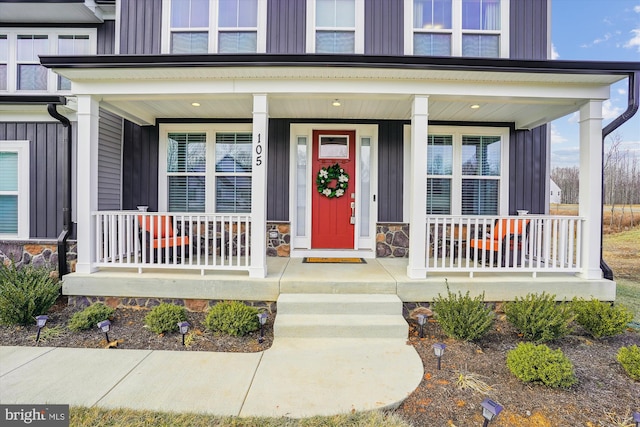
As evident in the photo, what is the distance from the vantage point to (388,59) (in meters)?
4.08

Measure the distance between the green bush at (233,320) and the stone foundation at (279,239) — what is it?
7.33 feet

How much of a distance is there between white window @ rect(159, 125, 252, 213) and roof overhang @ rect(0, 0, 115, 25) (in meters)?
2.60

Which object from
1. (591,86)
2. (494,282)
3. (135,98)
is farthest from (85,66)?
(591,86)

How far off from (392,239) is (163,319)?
4.04 metres

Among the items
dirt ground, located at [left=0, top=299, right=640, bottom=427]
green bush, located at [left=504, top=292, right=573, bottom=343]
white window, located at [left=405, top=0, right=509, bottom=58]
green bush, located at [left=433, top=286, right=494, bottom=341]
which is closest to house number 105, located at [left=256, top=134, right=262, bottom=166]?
dirt ground, located at [left=0, top=299, right=640, bottom=427]

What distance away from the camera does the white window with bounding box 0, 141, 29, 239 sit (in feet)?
18.5

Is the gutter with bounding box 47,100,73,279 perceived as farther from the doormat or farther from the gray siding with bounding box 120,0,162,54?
the doormat

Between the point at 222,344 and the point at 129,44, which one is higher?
the point at 129,44

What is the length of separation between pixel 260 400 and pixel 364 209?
4215mm

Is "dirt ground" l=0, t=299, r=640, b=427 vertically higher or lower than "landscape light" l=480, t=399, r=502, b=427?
lower

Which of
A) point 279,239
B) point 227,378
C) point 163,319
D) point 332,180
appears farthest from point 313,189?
point 227,378

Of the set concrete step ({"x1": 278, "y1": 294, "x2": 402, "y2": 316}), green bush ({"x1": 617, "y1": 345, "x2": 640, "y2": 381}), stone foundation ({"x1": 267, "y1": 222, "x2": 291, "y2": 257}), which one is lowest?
green bush ({"x1": 617, "y1": 345, "x2": 640, "y2": 381})

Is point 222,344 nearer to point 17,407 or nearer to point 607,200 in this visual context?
point 17,407

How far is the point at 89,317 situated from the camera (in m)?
3.95
